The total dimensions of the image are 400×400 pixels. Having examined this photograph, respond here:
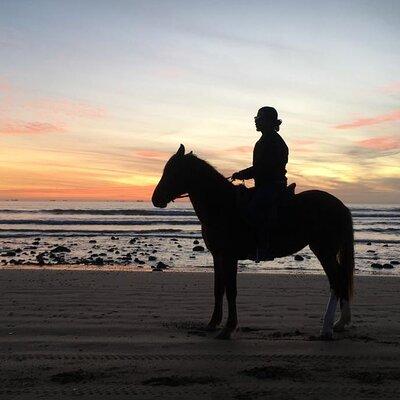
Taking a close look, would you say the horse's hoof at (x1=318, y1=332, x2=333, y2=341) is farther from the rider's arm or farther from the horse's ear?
the horse's ear

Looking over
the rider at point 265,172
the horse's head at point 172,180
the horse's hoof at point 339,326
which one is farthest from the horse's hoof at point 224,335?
the horse's head at point 172,180

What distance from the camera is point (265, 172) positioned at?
7.02 metres

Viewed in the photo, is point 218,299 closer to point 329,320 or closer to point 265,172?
point 329,320

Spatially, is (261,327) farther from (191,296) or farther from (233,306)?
(191,296)

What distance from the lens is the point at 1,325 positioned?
275 inches

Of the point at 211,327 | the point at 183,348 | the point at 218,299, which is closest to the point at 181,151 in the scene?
the point at 218,299

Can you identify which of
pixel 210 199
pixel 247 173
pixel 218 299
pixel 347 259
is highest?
pixel 247 173

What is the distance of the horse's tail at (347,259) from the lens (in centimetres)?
717

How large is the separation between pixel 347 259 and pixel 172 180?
2.66 meters

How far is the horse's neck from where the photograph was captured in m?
7.13

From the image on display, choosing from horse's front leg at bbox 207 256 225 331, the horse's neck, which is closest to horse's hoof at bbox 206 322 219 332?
horse's front leg at bbox 207 256 225 331

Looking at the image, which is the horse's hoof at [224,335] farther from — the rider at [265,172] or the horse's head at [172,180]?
the horse's head at [172,180]

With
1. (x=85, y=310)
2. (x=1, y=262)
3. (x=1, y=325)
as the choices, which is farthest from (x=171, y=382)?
(x=1, y=262)

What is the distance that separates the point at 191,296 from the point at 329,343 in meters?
4.12
